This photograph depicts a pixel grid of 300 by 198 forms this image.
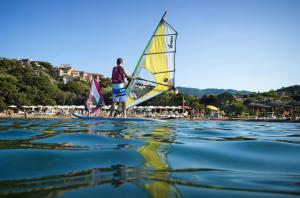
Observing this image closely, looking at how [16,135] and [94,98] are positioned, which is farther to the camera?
[94,98]

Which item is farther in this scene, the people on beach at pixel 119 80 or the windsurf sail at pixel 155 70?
the windsurf sail at pixel 155 70

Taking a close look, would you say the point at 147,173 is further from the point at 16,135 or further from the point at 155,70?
the point at 155,70

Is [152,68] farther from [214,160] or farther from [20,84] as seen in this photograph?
[20,84]

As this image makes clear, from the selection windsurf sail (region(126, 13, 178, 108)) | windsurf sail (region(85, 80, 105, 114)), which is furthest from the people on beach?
windsurf sail (region(85, 80, 105, 114))

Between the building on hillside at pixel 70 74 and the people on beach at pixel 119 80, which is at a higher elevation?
the building on hillside at pixel 70 74

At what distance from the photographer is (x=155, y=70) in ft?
51.1

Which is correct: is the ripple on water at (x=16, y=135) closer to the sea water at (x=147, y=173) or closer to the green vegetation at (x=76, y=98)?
the sea water at (x=147, y=173)

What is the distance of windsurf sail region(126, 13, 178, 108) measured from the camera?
51.0 feet

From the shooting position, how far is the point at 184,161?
286 cm

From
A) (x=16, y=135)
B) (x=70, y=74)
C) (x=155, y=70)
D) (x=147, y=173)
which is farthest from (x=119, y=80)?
(x=70, y=74)

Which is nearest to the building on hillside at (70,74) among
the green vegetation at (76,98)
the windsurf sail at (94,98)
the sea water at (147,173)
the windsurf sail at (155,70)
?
the green vegetation at (76,98)

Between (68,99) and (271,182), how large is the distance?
101751 mm

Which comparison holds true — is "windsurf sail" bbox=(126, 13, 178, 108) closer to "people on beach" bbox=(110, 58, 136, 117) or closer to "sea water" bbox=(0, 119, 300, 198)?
"people on beach" bbox=(110, 58, 136, 117)

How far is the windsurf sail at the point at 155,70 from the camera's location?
51.0ft
